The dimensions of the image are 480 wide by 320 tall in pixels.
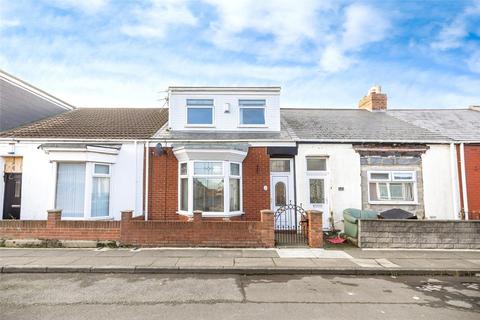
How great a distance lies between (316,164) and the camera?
12320 mm

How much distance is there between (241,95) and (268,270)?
7846 millimetres

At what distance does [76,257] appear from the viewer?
26.0ft

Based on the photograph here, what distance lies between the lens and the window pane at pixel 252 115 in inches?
500

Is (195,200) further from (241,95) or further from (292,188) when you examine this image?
(241,95)

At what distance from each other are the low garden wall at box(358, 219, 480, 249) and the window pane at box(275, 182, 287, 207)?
11.0 feet

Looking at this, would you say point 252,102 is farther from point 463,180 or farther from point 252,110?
point 463,180

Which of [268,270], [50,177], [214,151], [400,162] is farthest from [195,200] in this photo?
[400,162]

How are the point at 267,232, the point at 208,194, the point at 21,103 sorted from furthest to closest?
the point at 21,103, the point at 208,194, the point at 267,232

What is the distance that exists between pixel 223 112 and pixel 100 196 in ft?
19.4

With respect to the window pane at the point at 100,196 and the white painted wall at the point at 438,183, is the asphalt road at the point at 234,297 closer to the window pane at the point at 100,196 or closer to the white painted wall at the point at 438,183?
the window pane at the point at 100,196

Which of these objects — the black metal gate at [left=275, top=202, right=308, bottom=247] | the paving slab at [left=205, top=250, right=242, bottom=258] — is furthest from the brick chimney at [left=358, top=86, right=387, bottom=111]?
the paving slab at [left=205, top=250, right=242, bottom=258]

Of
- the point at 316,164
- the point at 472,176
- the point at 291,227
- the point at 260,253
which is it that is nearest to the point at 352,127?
the point at 316,164

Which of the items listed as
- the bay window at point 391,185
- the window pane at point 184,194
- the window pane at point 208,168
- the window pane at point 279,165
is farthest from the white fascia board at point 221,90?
the bay window at point 391,185

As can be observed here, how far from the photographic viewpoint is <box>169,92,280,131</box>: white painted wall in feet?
41.1
